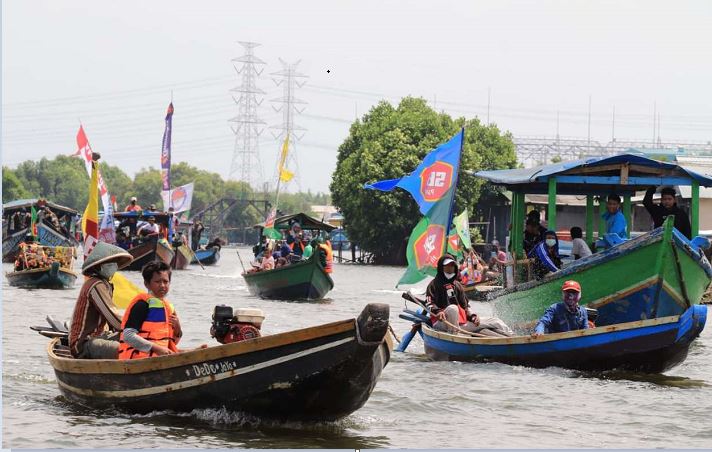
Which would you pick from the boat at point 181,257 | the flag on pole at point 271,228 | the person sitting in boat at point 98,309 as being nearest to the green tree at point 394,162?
the boat at point 181,257

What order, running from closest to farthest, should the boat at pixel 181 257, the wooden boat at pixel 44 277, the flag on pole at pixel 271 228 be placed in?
the wooden boat at pixel 44 277
the flag on pole at pixel 271 228
the boat at pixel 181 257

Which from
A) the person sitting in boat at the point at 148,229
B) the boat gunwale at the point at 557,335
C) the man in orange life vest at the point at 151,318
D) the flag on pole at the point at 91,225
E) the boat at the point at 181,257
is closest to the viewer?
the man in orange life vest at the point at 151,318

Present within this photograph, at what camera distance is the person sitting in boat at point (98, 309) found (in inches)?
419

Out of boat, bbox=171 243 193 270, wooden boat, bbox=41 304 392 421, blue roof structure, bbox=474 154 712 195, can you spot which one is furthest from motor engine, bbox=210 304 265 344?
boat, bbox=171 243 193 270

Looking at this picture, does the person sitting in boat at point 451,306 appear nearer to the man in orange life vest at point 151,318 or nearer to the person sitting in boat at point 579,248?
the person sitting in boat at point 579,248

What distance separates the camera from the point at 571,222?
152 feet

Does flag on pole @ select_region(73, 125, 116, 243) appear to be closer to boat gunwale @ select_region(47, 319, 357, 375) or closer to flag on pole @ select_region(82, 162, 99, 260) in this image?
flag on pole @ select_region(82, 162, 99, 260)

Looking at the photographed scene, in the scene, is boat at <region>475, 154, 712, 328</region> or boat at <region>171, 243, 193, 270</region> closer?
boat at <region>475, 154, 712, 328</region>

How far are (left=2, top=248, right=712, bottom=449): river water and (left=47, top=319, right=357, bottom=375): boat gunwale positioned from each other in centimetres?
50

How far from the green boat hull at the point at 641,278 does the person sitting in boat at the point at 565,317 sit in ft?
2.44

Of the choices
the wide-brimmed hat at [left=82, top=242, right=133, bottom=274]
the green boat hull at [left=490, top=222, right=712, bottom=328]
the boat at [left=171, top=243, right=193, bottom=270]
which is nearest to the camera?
the wide-brimmed hat at [left=82, top=242, right=133, bottom=274]

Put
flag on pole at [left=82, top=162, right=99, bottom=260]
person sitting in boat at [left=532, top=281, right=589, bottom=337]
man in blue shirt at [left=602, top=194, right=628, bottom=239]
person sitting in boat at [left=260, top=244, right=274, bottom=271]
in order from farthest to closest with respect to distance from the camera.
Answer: person sitting in boat at [left=260, top=244, right=274, bottom=271] → flag on pole at [left=82, top=162, right=99, bottom=260] → man in blue shirt at [left=602, top=194, right=628, bottom=239] → person sitting in boat at [left=532, top=281, right=589, bottom=337]

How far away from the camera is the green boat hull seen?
556 inches

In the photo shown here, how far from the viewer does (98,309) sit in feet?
35.1
